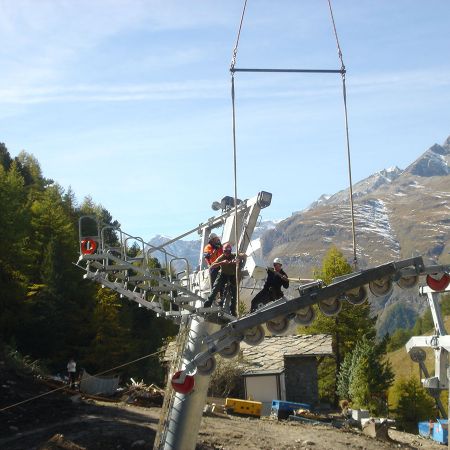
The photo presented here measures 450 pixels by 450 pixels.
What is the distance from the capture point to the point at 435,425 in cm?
3975

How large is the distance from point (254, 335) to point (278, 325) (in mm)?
510

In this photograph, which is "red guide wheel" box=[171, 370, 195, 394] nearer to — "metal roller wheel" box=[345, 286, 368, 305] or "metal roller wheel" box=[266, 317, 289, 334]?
"metal roller wheel" box=[266, 317, 289, 334]

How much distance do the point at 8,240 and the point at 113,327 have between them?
10414mm

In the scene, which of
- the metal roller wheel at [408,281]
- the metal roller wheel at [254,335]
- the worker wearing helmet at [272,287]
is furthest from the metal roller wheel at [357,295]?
the worker wearing helmet at [272,287]

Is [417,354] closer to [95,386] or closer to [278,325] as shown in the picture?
[278,325]

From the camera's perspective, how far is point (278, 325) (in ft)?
46.4

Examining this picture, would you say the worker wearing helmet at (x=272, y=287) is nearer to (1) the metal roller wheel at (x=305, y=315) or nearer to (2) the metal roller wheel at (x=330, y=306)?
(1) the metal roller wheel at (x=305, y=315)

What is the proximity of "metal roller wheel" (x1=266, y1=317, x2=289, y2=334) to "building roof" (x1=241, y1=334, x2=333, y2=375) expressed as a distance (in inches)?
1312

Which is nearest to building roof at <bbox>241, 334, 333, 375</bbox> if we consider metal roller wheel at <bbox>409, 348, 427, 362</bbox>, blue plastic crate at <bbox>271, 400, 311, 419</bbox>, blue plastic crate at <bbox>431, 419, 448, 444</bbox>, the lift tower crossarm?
blue plastic crate at <bbox>271, 400, 311, 419</bbox>

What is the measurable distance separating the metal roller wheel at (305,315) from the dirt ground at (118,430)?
11.5 m

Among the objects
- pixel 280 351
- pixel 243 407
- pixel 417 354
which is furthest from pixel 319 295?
pixel 280 351

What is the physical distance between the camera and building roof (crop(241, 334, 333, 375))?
47.9m

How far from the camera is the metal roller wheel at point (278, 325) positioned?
1394 cm

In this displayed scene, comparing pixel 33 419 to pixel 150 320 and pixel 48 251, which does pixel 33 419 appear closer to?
pixel 48 251
